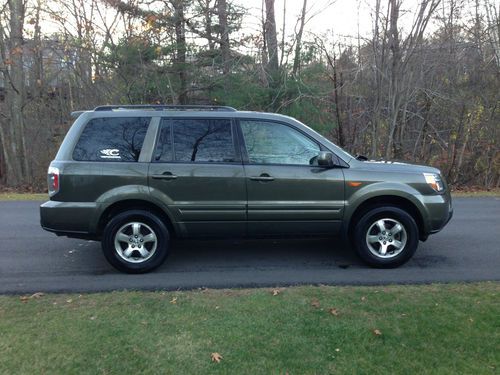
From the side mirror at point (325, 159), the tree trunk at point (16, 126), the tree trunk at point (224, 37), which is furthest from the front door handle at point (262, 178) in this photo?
the tree trunk at point (16, 126)

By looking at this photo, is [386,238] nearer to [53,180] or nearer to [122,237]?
[122,237]

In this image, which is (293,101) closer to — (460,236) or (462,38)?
(462,38)

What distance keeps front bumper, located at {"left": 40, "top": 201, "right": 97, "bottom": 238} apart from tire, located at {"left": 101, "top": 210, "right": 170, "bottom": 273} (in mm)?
246

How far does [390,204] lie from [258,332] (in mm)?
2727

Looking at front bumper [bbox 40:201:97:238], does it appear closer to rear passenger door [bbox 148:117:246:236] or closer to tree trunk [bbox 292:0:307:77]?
rear passenger door [bbox 148:117:246:236]

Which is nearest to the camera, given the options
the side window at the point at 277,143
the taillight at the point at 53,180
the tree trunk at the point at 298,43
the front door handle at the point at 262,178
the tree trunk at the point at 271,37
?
the taillight at the point at 53,180

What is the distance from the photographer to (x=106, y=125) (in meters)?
5.41

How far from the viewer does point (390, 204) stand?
5609 millimetres

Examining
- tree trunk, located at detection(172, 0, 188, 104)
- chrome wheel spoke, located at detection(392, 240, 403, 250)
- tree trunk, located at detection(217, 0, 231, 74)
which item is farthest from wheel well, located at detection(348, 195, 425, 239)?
tree trunk, located at detection(172, 0, 188, 104)

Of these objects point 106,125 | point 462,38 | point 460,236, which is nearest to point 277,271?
point 106,125

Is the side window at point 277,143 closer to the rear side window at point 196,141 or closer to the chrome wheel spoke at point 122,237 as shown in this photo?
the rear side window at point 196,141

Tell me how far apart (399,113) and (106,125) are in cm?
1287

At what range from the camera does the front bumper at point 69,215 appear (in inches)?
206

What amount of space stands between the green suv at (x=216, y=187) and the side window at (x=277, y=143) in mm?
12
